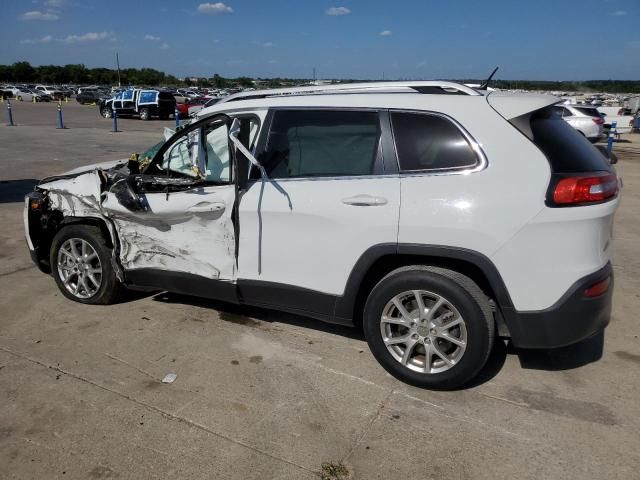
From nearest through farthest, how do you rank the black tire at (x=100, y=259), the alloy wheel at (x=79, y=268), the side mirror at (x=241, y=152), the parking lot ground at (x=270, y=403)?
the parking lot ground at (x=270, y=403), the side mirror at (x=241, y=152), the black tire at (x=100, y=259), the alloy wheel at (x=79, y=268)

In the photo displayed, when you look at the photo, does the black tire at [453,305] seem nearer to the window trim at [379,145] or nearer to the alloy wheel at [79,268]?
the window trim at [379,145]

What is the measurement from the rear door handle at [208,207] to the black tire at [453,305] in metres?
1.27

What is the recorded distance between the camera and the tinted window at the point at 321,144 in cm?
341

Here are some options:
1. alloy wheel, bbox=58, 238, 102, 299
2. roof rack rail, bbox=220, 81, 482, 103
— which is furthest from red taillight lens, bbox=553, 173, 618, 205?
alloy wheel, bbox=58, 238, 102, 299

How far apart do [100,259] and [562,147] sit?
3632mm

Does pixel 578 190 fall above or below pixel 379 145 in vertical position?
below

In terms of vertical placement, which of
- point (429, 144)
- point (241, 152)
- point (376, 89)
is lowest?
point (241, 152)

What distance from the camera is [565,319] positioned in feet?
9.86

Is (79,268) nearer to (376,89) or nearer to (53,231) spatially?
(53,231)

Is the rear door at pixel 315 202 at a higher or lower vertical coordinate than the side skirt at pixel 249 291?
higher

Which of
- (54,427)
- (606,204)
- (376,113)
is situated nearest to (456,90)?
(376,113)

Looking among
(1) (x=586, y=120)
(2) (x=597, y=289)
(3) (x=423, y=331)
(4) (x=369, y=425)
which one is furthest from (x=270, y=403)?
(1) (x=586, y=120)

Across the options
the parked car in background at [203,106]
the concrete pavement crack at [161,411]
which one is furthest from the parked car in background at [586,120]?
the concrete pavement crack at [161,411]

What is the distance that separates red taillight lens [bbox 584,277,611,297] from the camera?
2.99 m
